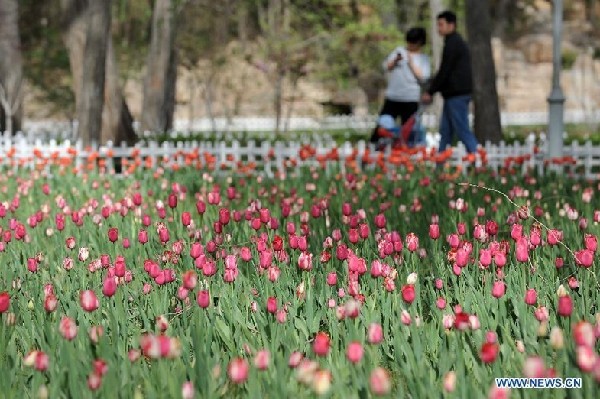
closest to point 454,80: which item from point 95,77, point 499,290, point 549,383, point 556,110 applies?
point 556,110

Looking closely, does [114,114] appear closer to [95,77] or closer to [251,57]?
[95,77]

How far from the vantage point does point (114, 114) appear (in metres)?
14.6

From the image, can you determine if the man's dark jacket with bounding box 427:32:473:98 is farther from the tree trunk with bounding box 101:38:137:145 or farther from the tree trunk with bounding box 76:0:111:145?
the tree trunk with bounding box 101:38:137:145

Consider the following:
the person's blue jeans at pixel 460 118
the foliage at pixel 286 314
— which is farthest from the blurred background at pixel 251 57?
the foliage at pixel 286 314

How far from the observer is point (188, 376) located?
9.13ft

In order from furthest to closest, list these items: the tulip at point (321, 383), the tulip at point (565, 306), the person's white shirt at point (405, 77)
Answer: the person's white shirt at point (405, 77), the tulip at point (565, 306), the tulip at point (321, 383)

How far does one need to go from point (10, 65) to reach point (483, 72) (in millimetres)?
11044

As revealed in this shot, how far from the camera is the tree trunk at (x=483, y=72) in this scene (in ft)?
43.9

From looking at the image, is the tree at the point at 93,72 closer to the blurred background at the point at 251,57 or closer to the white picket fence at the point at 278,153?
the blurred background at the point at 251,57

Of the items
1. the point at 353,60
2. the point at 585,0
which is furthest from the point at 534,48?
the point at 353,60

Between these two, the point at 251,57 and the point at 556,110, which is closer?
the point at 556,110

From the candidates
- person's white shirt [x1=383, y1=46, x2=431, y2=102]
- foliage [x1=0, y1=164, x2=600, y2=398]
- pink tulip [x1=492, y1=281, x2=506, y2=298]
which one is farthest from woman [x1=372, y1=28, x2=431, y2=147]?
pink tulip [x1=492, y1=281, x2=506, y2=298]

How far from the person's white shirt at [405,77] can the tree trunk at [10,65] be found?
10480 mm

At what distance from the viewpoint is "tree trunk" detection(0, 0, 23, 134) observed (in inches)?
762
